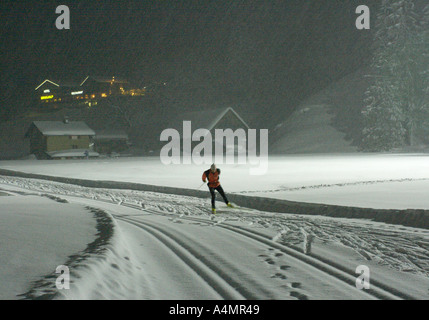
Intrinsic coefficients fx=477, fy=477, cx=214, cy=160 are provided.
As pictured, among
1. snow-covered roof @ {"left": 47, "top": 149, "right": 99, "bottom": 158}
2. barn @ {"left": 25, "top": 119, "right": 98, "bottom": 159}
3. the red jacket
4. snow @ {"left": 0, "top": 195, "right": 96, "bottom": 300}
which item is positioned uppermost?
barn @ {"left": 25, "top": 119, "right": 98, "bottom": 159}

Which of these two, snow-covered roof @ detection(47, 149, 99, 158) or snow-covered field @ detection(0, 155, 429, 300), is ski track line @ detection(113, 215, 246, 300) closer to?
→ snow-covered field @ detection(0, 155, 429, 300)

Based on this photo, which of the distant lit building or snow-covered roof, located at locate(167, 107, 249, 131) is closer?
snow-covered roof, located at locate(167, 107, 249, 131)

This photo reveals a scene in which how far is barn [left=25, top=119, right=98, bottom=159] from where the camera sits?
72.6 metres

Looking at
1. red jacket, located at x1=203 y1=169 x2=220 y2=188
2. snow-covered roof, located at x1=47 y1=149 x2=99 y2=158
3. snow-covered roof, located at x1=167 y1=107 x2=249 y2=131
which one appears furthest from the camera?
snow-covered roof, located at x1=167 y1=107 x2=249 y2=131

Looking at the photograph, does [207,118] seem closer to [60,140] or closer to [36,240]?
[60,140]

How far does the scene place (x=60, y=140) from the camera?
74.3 m

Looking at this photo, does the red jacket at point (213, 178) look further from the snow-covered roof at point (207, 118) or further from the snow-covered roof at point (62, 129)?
the snow-covered roof at point (62, 129)

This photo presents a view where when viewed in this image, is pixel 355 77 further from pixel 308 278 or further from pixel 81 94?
pixel 308 278

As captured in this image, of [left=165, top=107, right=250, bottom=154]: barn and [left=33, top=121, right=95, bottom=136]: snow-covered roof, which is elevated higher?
[left=165, top=107, right=250, bottom=154]: barn

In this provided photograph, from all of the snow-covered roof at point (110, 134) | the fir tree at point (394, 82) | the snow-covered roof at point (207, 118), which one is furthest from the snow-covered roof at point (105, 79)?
the fir tree at point (394, 82)

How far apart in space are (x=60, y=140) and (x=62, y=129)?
→ 211 cm

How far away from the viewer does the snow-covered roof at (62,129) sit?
7369 cm

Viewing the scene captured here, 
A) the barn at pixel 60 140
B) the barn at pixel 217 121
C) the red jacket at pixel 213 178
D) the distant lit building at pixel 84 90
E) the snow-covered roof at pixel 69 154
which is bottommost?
the red jacket at pixel 213 178

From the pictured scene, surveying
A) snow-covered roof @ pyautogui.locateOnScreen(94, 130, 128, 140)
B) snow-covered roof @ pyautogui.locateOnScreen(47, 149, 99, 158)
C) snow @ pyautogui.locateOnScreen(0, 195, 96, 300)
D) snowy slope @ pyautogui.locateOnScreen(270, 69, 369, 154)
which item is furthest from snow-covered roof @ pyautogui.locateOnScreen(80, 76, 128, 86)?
snow @ pyautogui.locateOnScreen(0, 195, 96, 300)
